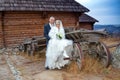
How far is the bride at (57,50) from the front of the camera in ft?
31.8

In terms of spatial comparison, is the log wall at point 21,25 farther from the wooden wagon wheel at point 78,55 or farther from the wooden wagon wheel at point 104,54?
the wooden wagon wheel at point 78,55

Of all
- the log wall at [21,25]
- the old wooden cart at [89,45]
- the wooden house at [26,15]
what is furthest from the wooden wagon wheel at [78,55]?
the log wall at [21,25]

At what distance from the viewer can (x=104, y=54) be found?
9844mm

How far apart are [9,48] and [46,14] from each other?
321cm

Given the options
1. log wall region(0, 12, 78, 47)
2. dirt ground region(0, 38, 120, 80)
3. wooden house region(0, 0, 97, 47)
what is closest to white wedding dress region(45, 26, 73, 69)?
dirt ground region(0, 38, 120, 80)

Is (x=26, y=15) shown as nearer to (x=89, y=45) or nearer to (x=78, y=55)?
(x=89, y=45)

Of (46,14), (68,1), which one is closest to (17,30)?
(46,14)

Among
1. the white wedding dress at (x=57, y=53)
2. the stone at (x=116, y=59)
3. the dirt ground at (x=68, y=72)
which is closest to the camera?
the dirt ground at (x=68, y=72)

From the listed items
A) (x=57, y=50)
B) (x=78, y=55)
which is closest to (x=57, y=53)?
(x=57, y=50)

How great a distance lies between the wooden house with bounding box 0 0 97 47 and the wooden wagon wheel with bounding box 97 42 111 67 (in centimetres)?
790

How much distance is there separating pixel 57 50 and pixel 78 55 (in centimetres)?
82

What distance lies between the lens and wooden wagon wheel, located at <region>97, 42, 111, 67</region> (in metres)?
9.49

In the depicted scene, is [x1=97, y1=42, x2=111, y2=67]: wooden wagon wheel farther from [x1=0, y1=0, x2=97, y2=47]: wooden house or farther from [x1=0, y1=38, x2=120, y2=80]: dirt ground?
[x1=0, y1=0, x2=97, y2=47]: wooden house

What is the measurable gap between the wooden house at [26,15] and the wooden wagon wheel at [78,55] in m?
7.98
